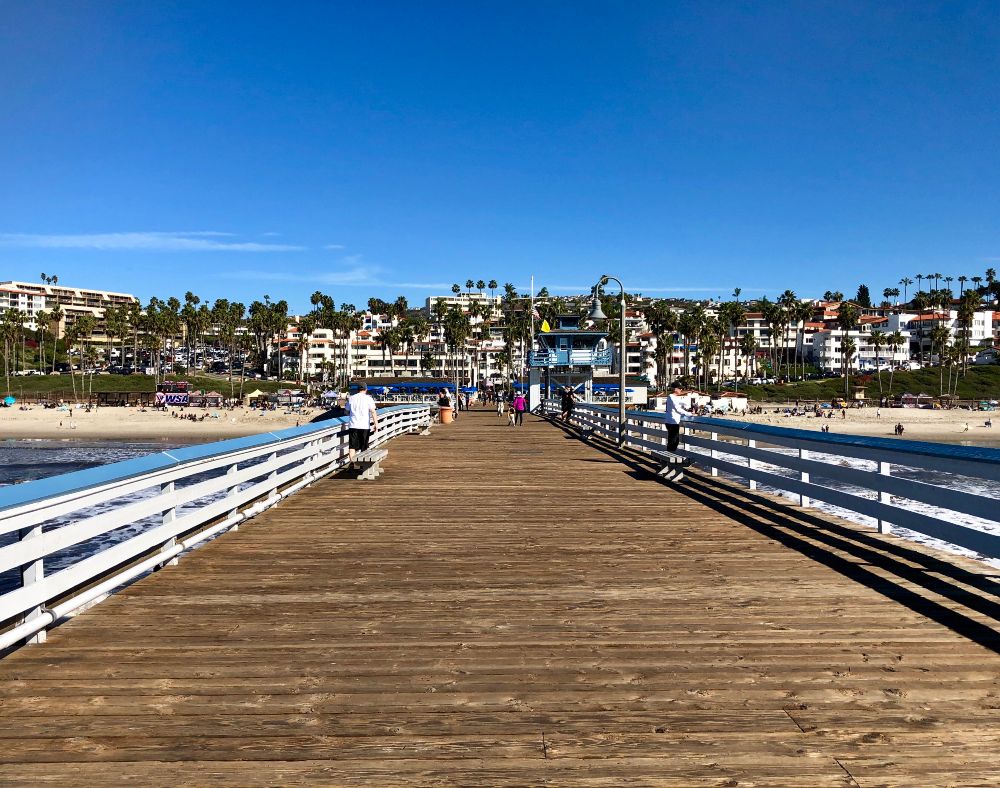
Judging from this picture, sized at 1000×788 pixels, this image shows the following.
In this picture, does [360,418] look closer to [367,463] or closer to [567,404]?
[367,463]

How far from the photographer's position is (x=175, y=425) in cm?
7438

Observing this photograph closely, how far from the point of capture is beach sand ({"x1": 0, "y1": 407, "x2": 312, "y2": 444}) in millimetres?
65125

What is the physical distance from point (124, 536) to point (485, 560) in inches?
414

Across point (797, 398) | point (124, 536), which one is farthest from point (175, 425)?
point (797, 398)

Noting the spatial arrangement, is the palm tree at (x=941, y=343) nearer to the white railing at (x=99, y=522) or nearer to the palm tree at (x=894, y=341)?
the palm tree at (x=894, y=341)

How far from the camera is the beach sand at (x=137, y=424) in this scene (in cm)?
6512

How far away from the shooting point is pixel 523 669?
4277 millimetres

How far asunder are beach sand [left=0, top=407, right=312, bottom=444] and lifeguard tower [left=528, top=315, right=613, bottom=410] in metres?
25.5

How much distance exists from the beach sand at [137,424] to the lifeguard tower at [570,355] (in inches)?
1004

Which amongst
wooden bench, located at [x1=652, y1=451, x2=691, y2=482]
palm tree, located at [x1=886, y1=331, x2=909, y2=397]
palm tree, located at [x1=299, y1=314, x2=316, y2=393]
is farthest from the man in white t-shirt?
palm tree, located at [x1=886, y1=331, x2=909, y2=397]

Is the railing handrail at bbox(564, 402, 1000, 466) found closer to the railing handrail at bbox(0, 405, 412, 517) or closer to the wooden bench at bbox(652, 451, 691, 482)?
the wooden bench at bbox(652, 451, 691, 482)

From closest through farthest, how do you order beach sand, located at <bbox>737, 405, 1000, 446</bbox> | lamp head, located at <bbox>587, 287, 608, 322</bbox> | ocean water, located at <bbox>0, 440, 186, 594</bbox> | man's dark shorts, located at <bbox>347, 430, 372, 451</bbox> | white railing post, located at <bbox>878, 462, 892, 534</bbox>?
white railing post, located at <bbox>878, 462, 892, 534</bbox>
ocean water, located at <bbox>0, 440, 186, 594</bbox>
man's dark shorts, located at <bbox>347, 430, 372, 451</bbox>
lamp head, located at <bbox>587, 287, 608, 322</bbox>
beach sand, located at <bbox>737, 405, 1000, 446</bbox>

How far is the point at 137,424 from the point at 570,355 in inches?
1880

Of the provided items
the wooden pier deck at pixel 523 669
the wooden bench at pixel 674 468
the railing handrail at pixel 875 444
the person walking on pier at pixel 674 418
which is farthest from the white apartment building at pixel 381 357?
the wooden pier deck at pixel 523 669
